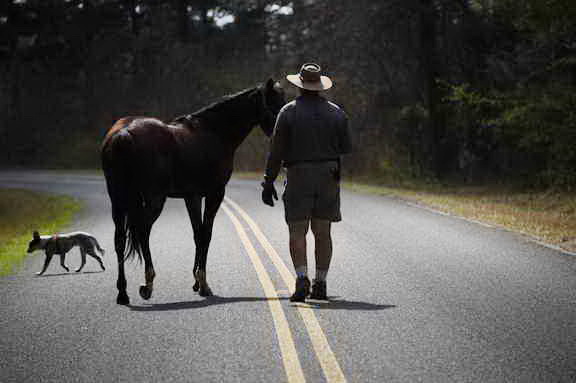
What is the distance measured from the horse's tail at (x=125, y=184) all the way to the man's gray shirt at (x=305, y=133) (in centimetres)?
141

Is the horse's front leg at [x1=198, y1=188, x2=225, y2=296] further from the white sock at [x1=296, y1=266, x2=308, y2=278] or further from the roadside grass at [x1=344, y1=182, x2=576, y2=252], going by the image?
the roadside grass at [x1=344, y1=182, x2=576, y2=252]

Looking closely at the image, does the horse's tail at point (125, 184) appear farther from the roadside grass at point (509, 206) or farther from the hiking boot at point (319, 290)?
the roadside grass at point (509, 206)

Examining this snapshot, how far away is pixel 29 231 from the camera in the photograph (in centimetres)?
1762

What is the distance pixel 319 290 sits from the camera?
775cm

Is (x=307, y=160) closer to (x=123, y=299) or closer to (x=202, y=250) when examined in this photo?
(x=202, y=250)

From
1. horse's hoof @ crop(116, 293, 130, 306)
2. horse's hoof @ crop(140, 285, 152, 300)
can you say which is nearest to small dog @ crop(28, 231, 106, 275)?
horse's hoof @ crop(116, 293, 130, 306)

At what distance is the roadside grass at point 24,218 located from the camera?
506 inches

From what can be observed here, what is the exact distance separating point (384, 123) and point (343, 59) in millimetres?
3415

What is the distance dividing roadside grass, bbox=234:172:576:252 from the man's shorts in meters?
5.39

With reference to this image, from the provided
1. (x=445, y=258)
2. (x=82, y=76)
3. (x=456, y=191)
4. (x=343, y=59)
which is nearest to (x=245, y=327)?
(x=445, y=258)

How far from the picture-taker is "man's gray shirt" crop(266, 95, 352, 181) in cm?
758

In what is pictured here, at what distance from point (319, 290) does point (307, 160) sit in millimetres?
1336

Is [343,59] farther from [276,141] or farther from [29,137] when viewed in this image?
[29,137]

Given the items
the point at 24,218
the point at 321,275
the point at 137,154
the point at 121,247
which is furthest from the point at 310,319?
the point at 24,218
